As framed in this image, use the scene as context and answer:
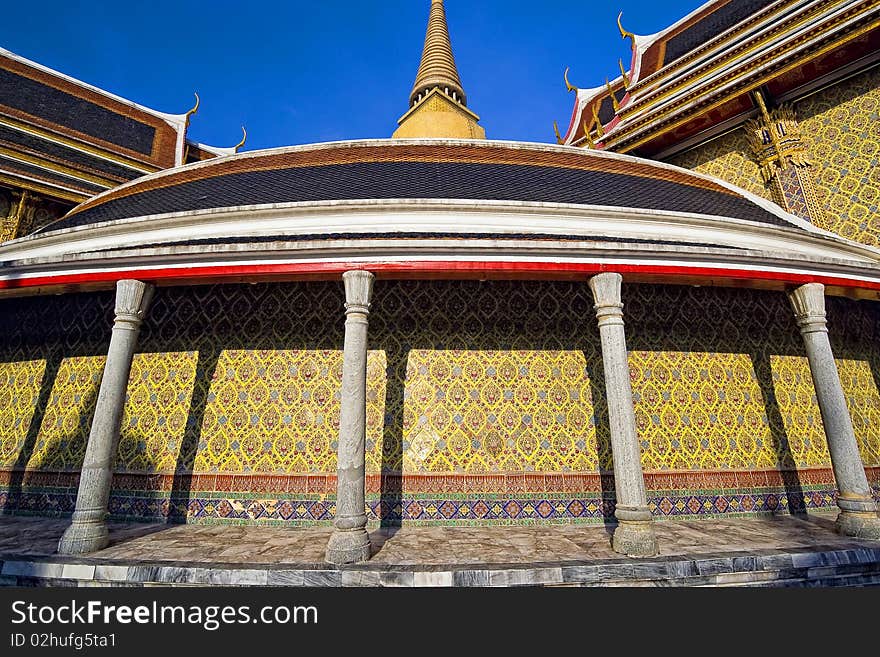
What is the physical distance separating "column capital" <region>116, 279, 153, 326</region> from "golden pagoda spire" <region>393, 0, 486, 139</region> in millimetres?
17911

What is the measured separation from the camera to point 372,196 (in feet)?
25.4

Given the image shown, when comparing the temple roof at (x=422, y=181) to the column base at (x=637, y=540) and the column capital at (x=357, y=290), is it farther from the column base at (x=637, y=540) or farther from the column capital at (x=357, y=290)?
the column base at (x=637, y=540)

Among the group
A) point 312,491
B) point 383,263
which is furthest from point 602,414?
point 312,491

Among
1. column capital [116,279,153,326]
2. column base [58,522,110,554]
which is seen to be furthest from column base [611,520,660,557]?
column capital [116,279,153,326]

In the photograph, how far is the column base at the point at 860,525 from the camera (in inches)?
215

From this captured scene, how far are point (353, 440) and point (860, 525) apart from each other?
6.71 meters

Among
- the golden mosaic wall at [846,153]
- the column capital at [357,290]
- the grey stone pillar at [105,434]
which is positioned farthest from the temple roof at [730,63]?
the grey stone pillar at [105,434]

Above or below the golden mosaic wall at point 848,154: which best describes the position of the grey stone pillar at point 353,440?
below

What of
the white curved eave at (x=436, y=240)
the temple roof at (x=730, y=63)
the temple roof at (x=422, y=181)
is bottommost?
the white curved eave at (x=436, y=240)

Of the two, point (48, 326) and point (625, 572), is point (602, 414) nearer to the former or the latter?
point (625, 572)

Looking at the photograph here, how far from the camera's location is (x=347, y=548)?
16.1ft

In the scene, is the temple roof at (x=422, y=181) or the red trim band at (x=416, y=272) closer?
the red trim band at (x=416, y=272)

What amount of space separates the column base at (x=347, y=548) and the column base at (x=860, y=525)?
6.35 metres

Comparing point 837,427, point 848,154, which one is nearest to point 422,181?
point 837,427
